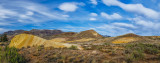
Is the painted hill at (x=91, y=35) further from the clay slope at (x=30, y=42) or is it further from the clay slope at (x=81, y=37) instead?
the clay slope at (x=30, y=42)

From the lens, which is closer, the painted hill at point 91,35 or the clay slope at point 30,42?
the clay slope at point 30,42

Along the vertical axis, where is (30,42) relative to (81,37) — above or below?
below

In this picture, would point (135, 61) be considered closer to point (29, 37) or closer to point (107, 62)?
point (107, 62)

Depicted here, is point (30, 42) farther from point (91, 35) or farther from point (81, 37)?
point (91, 35)

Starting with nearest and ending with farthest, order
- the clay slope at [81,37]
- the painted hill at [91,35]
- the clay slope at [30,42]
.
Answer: the clay slope at [30,42] → the clay slope at [81,37] → the painted hill at [91,35]

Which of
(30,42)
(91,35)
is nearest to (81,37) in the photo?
(91,35)

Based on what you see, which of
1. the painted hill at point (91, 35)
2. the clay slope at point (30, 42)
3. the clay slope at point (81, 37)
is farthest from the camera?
the painted hill at point (91, 35)

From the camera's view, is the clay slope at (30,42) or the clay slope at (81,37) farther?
the clay slope at (81,37)

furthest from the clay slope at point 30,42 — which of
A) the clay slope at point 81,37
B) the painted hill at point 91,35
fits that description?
the painted hill at point 91,35

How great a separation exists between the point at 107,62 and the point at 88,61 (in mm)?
1092

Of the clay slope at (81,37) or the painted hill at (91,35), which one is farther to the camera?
the painted hill at (91,35)

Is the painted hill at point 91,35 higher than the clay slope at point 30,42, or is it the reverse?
the painted hill at point 91,35

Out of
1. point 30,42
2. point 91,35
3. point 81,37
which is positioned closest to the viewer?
point 30,42

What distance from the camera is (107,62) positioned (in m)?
6.21
